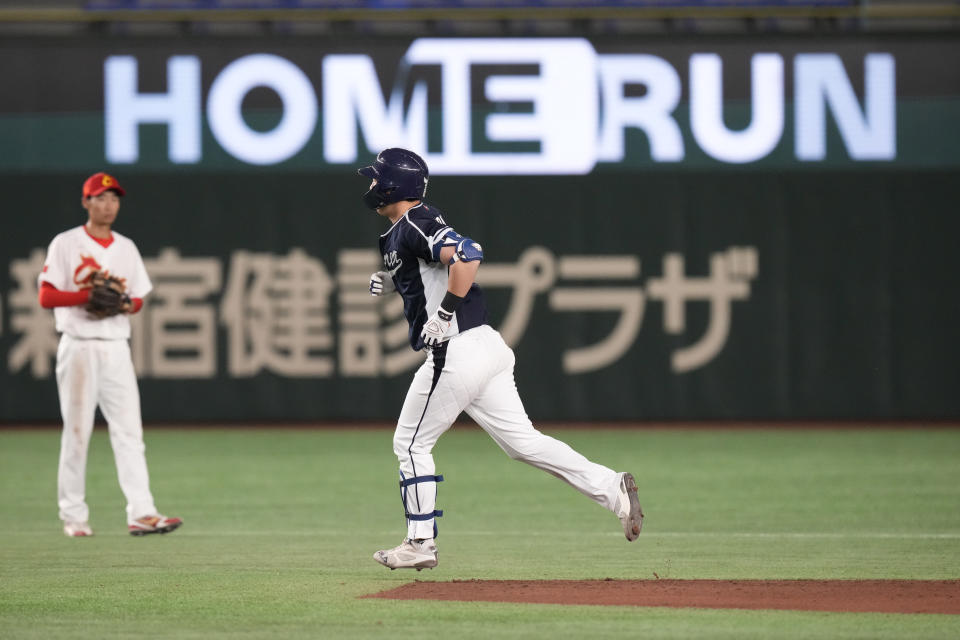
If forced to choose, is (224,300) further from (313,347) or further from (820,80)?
(820,80)

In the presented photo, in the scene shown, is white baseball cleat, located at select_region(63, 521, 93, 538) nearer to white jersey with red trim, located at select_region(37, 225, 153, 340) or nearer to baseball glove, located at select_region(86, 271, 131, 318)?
white jersey with red trim, located at select_region(37, 225, 153, 340)

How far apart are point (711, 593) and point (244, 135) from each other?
11288mm

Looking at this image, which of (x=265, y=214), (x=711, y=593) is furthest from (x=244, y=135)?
(x=711, y=593)

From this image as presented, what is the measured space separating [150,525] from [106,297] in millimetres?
1420

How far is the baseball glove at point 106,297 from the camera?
365 inches

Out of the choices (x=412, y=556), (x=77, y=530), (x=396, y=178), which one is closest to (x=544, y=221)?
(x=77, y=530)

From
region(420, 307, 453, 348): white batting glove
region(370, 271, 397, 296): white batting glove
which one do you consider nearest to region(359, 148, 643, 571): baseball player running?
region(420, 307, 453, 348): white batting glove

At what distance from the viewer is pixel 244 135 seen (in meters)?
17.1

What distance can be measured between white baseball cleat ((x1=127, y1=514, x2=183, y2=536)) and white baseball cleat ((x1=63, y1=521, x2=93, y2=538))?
0.87 ft

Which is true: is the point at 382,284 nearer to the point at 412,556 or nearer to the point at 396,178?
the point at 396,178

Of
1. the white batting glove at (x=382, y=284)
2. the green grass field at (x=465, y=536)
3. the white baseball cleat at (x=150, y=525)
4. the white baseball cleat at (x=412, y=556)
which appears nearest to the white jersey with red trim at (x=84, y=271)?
the white baseball cleat at (x=150, y=525)

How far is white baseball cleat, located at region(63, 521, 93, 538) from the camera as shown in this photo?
934cm

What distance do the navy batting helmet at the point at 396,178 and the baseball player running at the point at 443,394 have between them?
0.08 ft

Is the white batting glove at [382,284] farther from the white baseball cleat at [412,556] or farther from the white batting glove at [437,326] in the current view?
the white baseball cleat at [412,556]
